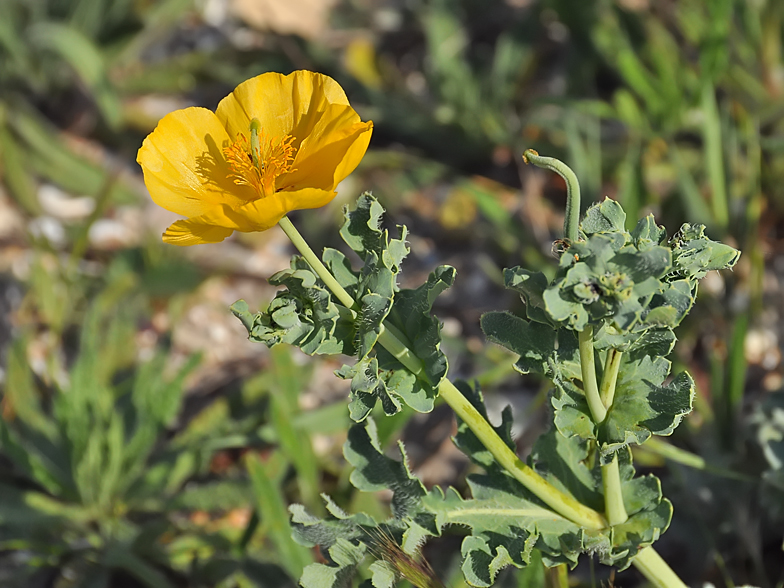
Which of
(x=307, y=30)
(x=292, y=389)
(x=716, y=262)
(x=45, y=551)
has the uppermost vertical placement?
(x=716, y=262)

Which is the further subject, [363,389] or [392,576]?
[392,576]

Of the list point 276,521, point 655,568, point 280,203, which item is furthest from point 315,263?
point 276,521

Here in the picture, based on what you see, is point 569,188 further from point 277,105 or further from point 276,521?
point 276,521

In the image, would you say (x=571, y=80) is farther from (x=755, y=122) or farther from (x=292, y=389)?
(x=292, y=389)

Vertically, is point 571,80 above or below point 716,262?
below

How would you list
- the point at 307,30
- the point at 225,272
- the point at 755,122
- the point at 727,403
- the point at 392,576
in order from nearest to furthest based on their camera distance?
the point at 392,576 → the point at 727,403 → the point at 755,122 → the point at 225,272 → the point at 307,30

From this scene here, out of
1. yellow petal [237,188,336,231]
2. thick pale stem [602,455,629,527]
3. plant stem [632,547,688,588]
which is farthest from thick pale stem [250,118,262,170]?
plant stem [632,547,688,588]

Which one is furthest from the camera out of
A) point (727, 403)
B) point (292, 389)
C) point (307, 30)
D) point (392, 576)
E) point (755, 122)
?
point (307, 30)

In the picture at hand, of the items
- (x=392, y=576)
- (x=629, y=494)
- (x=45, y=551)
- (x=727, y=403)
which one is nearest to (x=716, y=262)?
(x=629, y=494)
